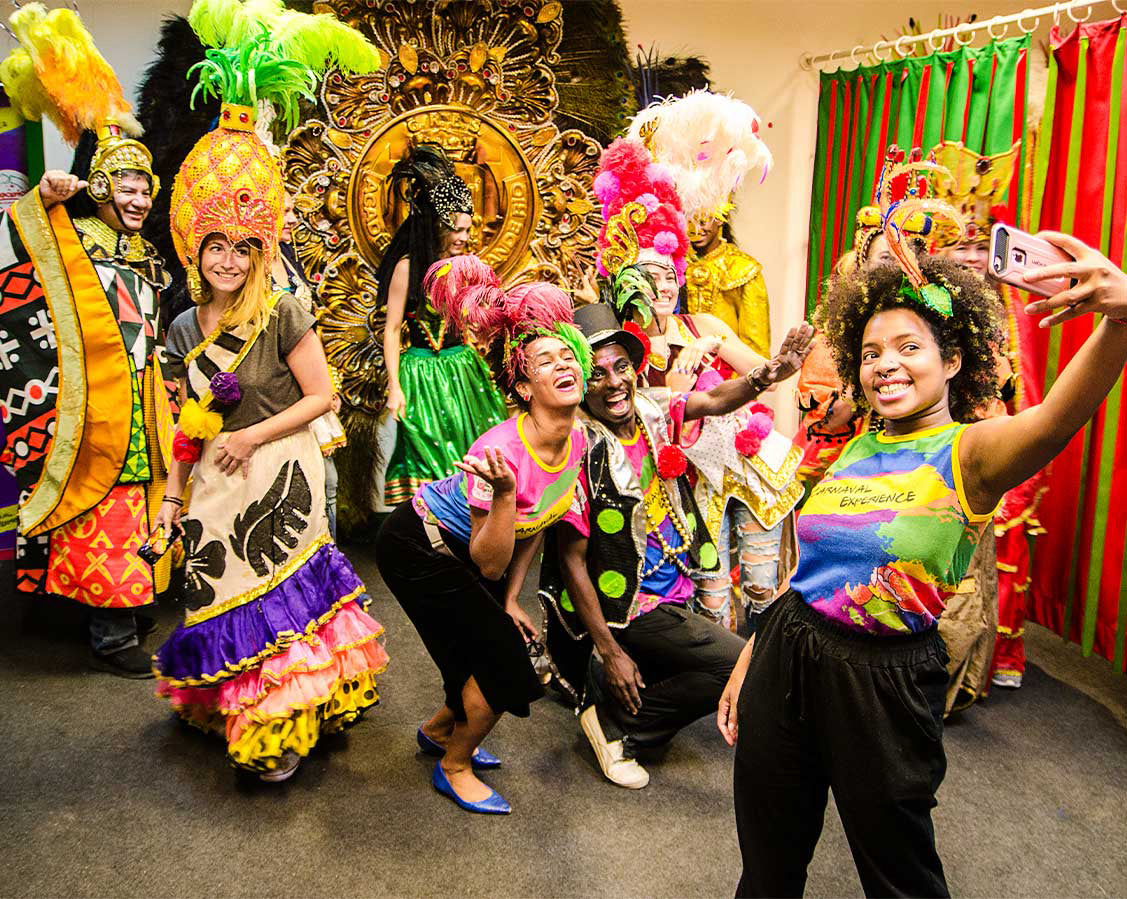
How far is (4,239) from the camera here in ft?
10.00

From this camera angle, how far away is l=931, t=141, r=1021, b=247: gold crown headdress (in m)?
2.68

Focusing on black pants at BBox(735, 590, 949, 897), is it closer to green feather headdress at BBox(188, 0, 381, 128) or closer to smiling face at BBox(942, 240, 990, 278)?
smiling face at BBox(942, 240, 990, 278)

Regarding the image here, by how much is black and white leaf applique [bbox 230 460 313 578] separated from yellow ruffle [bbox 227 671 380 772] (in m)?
0.41

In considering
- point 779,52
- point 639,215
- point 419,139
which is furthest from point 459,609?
point 779,52

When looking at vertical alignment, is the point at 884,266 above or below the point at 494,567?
above

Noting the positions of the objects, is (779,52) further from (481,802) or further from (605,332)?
(481,802)

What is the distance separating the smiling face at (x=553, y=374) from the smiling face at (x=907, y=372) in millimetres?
812

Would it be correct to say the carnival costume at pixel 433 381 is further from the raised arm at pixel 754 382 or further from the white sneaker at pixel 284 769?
the white sneaker at pixel 284 769

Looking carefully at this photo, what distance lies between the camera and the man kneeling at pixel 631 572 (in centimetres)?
259

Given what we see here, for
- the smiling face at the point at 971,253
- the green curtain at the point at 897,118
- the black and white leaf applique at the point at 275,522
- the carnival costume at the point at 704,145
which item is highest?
the green curtain at the point at 897,118

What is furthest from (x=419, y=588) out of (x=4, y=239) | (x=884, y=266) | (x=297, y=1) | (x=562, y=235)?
(x=297, y=1)

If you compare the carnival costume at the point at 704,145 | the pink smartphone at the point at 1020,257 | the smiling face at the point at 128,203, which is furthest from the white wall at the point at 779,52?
the pink smartphone at the point at 1020,257

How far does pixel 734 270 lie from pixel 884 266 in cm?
275

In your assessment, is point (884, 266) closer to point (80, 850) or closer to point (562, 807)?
point (562, 807)
